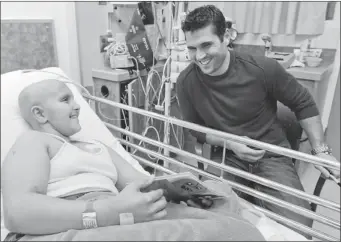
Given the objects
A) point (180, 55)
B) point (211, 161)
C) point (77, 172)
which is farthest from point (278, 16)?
point (77, 172)

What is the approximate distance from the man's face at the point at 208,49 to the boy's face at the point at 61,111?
63cm

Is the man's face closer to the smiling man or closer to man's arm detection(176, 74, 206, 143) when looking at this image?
the smiling man

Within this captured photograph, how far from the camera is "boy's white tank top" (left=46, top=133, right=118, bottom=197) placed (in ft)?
2.98

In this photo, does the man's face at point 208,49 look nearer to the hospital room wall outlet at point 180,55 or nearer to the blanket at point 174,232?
the hospital room wall outlet at point 180,55

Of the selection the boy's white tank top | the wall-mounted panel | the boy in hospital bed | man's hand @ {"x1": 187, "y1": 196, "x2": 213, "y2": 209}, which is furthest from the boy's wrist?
the wall-mounted panel

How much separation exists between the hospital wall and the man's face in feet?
2.98

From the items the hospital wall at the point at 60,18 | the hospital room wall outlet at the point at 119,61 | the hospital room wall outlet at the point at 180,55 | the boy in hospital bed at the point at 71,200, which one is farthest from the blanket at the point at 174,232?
the hospital room wall outlet at the point at 119,61

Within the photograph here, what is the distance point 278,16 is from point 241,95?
1236mm

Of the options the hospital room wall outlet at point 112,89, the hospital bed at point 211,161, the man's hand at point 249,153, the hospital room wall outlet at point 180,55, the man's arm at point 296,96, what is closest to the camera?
the hospital bed at point 211,161

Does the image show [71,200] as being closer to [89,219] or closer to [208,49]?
[89,219]

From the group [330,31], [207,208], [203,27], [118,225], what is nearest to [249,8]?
[330,31]

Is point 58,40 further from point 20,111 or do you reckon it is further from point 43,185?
point 43,185

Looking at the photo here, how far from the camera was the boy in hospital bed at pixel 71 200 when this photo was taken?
2.38 ft

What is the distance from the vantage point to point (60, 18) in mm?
1857
